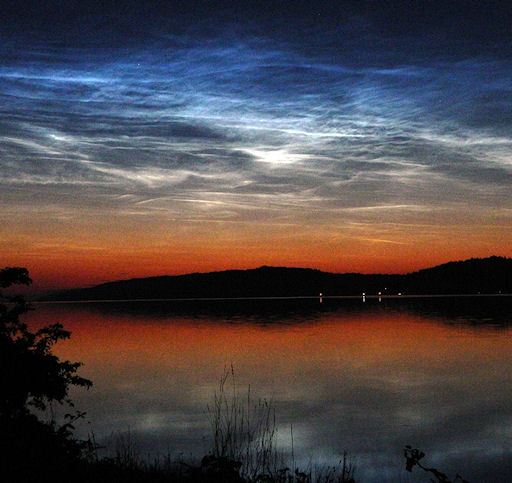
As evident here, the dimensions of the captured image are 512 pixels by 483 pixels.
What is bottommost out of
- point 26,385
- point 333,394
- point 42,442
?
point 333,394

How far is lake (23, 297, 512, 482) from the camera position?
1961cm

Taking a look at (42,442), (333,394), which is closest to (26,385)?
(42,442)

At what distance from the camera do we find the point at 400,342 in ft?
180

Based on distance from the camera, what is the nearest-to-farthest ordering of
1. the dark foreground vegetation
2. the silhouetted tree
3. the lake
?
1. the dark foreground vegetation
2. the silhouetted tree
3. the lake

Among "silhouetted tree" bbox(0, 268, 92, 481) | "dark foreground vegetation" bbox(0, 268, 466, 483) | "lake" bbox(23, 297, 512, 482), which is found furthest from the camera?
"lake" bbox(23, 297, 512, 482)

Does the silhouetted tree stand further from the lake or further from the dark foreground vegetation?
the lake

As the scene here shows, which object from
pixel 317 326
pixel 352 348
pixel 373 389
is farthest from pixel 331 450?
pixel 317 326

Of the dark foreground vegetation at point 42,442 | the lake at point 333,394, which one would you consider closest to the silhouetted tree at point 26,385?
the dark foreground vegetation at point 42,442

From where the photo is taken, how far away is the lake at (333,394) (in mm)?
19609

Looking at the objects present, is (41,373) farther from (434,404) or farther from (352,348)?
(352,348)

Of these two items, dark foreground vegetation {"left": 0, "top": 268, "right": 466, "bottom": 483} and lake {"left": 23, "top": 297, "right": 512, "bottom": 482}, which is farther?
lake {"left": 23, "top": 297, "right": 512, "bottom": 482}

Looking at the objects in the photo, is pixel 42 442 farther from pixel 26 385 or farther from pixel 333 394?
pixel 333 394

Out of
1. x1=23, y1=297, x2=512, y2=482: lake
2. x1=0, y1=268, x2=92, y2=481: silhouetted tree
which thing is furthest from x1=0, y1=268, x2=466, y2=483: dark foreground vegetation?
x1=23, y1=297, x2=512, y2=482: lake

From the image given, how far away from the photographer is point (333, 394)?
29578 millimetres
